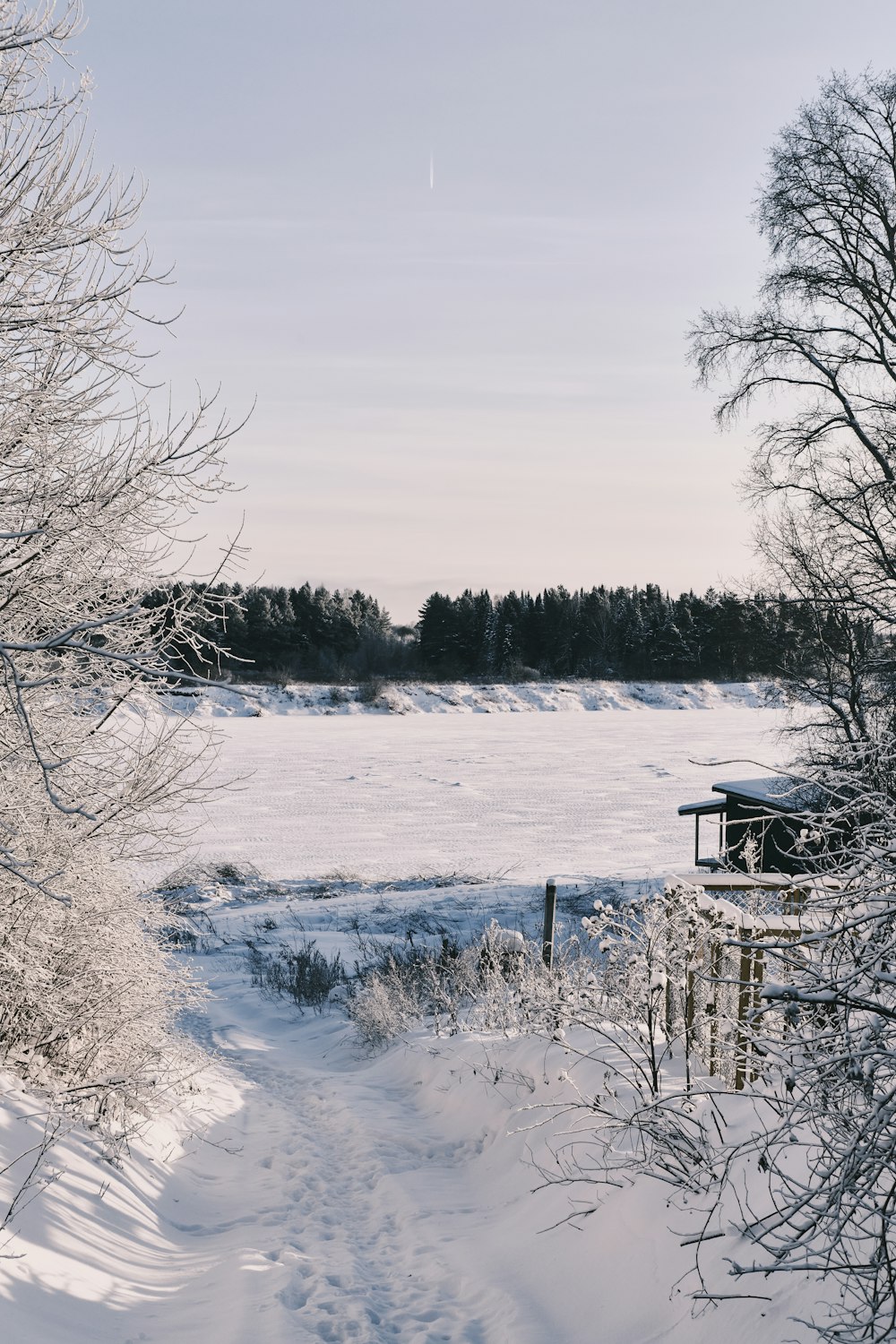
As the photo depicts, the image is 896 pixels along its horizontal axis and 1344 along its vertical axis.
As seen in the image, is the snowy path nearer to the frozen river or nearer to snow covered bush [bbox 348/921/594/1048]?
snow covered bush [bbox 348/921/594/1048]

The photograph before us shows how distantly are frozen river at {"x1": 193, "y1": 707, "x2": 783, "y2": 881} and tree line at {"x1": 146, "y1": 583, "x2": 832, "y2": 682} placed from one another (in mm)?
20982

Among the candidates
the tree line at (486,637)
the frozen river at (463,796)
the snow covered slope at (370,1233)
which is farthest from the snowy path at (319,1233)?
the tree line at (486,637)

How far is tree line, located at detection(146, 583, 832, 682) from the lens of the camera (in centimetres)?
6994

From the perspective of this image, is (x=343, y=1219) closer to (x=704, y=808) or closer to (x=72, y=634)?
(x=72, y=634)

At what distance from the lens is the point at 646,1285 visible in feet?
14.4

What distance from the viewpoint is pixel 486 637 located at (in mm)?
78938

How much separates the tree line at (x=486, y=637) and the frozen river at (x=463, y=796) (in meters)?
21.0

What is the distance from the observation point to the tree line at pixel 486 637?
229 ft

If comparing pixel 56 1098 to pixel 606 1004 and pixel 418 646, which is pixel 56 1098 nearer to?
pixel 606 1004

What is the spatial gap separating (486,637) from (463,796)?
4999cm

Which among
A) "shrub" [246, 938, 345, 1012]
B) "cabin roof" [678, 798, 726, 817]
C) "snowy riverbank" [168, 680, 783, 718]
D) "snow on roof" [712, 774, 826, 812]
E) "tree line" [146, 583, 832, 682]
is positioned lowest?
"shrub" [246, 938, 345, 1012]

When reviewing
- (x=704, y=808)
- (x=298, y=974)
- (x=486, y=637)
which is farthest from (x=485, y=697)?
(x=298, y=974)

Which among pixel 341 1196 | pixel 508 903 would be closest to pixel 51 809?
pixel 341 1196

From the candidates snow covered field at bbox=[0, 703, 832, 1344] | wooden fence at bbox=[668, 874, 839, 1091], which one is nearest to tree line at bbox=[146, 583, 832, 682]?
snow covered field at bbox=[0, 703, 832, 1344]
